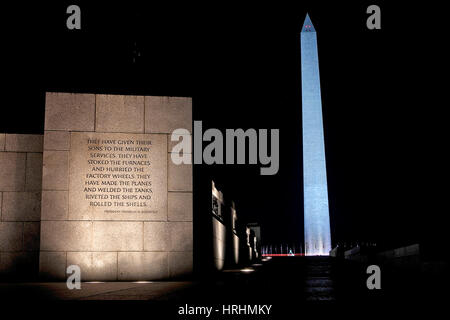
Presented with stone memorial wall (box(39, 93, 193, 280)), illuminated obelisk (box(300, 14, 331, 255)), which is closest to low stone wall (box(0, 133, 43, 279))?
stone memorial wall (box(39, 93, 193, 280))

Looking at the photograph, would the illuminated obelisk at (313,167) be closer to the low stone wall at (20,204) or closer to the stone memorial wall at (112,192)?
the stone memorial wall at (112,192)

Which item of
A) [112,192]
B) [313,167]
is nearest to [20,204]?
[112,192]

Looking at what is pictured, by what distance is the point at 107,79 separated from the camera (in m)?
17.6

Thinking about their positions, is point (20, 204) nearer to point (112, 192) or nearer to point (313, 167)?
point (112, 192)

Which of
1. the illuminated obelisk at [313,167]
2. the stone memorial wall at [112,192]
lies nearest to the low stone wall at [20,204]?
the stone memorial wall at [112,192]

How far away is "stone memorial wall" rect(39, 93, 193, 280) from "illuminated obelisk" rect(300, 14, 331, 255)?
49886 mm

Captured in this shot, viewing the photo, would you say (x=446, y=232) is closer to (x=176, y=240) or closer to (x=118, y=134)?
(x=176, y=240)

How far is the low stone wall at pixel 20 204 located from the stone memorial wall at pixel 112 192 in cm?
138

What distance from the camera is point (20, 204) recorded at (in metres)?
15.2

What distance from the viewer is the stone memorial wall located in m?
14.0

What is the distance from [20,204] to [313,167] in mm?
51073

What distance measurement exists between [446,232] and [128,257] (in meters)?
10.1
